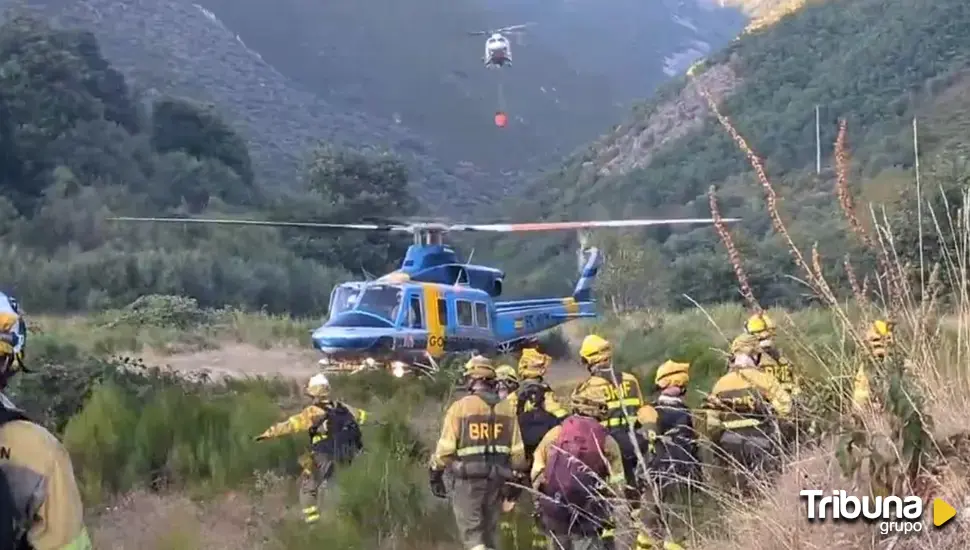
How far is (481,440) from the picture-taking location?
694 centimetres

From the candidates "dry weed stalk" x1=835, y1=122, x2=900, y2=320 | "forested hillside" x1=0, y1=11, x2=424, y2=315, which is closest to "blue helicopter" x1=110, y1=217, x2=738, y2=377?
"dry weed stalk" x1=835, y1=122, x2=900, y2=320

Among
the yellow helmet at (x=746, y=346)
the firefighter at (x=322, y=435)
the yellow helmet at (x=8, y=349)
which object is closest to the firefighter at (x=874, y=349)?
the yellow helmet at (x=8, y=349)

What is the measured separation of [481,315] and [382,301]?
1.66 meters

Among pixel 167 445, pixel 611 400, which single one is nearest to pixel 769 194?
pixel 611 400

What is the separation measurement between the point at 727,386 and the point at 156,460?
5.74m

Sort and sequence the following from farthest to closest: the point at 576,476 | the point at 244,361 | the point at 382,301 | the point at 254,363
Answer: the point at 244,361, the point at 254,363, the point at 382,301, the point at 576,476

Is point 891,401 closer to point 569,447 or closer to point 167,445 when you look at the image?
point 569,447

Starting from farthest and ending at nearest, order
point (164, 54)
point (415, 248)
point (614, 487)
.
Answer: point (164, 54)
point (415, 248)
point (614, 487)

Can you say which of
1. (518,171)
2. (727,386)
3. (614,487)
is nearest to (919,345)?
(614,487)

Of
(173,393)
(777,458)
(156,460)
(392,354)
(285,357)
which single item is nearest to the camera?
(777,458)

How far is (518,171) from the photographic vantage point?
234ft

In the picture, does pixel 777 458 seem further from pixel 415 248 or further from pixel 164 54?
pixel 164 54

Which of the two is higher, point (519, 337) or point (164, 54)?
point (164, 54)

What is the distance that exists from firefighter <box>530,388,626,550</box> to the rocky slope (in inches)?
2267
